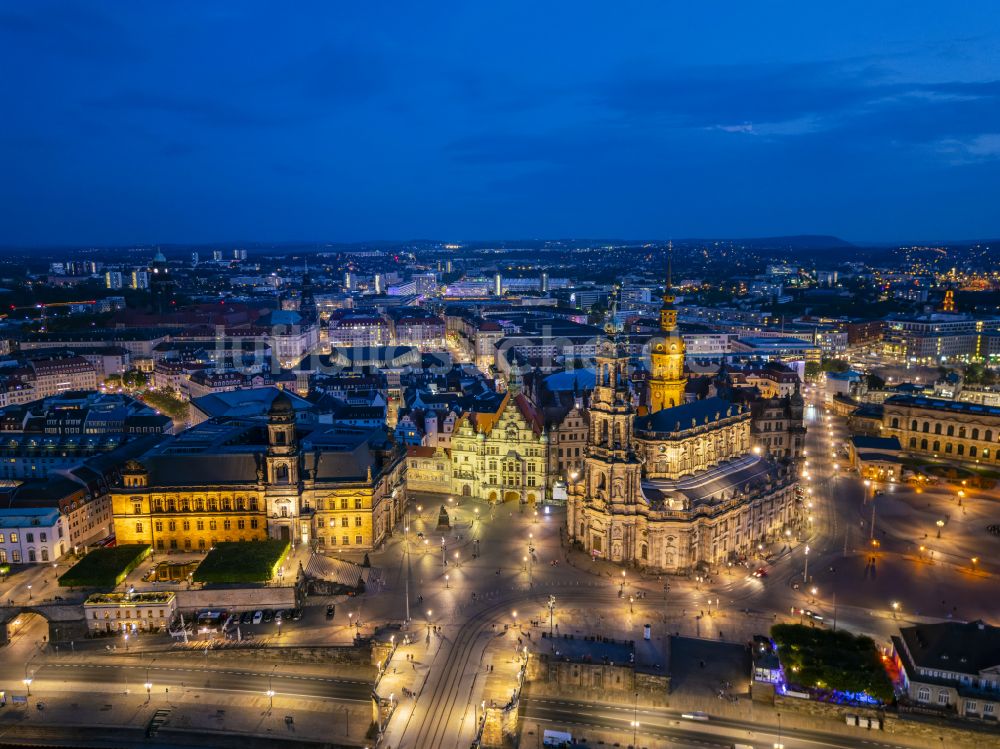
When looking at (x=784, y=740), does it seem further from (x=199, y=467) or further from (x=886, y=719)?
(x=199, y=467)

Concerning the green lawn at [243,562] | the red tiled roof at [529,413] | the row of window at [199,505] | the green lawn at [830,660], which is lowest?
the green lawn at [830,660]

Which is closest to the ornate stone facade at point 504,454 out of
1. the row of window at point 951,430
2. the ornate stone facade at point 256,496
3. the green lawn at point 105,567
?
the ornate stone facade at point 256,496

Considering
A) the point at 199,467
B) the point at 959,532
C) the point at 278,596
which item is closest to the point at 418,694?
the point at 278,596

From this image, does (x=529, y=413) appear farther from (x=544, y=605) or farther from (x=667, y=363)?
(x=544, y=605)

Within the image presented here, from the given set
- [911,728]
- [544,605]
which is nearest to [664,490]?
[544,605]

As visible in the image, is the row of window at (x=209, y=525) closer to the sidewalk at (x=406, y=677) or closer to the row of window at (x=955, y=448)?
the sidewalk at (x=406, y=677)

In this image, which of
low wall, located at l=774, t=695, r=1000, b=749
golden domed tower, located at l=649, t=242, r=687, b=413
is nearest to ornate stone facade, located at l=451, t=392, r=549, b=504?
golden domed tower, located at l=649, t=242, r=687, b=413
